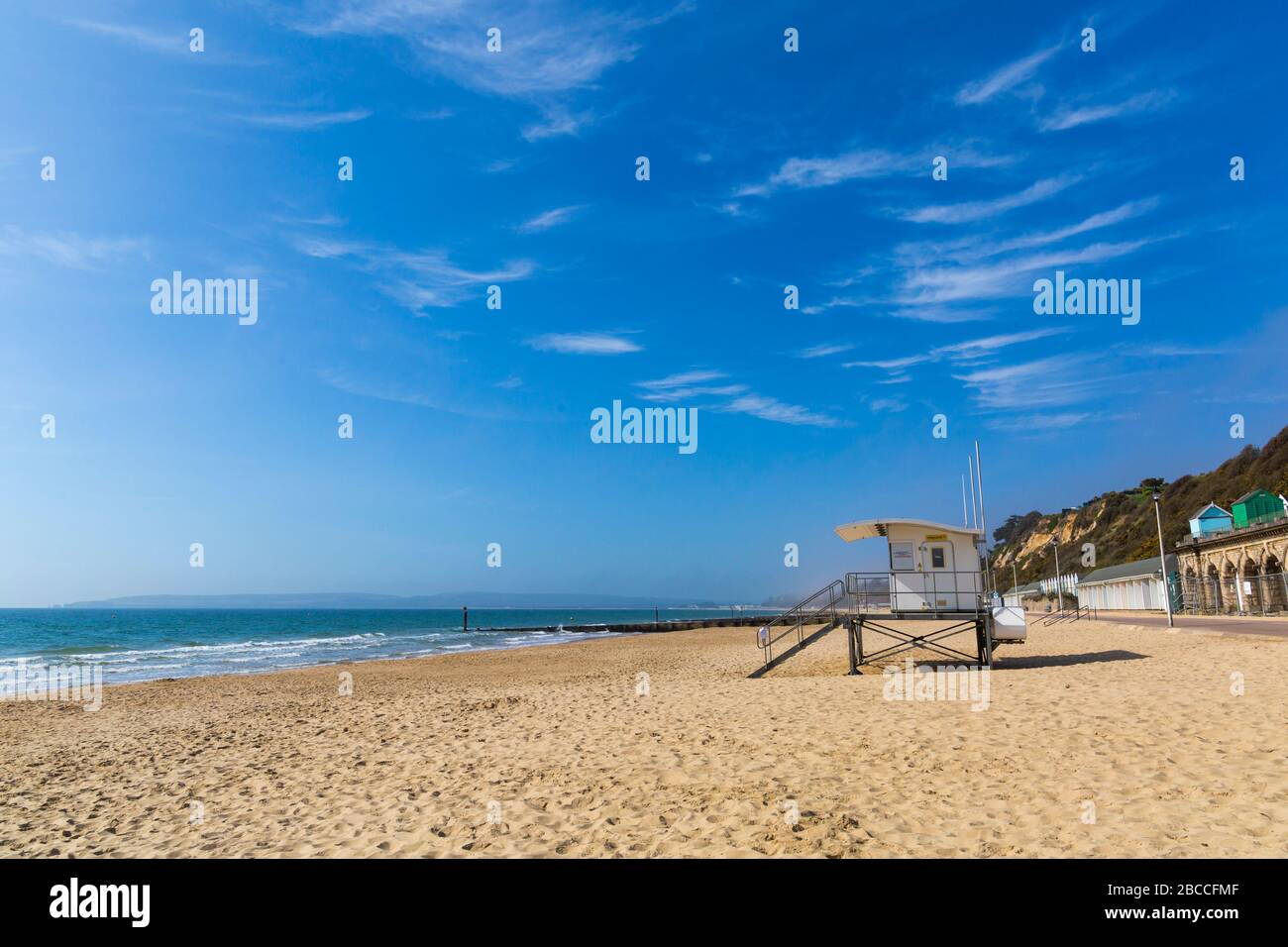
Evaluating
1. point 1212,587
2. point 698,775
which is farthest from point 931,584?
point 1212,587

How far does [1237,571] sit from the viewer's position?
40.3m

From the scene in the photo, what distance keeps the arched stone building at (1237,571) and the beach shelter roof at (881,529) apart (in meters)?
25.5

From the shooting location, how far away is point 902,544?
60.6 ft

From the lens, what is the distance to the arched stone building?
35906mm

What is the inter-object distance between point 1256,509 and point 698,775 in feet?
158

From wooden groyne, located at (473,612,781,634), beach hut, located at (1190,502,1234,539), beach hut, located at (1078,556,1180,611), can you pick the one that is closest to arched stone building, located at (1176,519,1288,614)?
beach hut, located at (1190,502,1234,539)

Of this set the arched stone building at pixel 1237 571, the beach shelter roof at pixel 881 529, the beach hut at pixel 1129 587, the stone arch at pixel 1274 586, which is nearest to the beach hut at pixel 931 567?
the beach shelter roof at pixel 881 529

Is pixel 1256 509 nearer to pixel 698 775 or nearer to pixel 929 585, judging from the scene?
pixel 929 585

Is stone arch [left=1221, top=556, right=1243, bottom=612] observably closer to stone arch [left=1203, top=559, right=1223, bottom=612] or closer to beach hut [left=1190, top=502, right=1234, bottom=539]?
stone arch [left=1203, top=559, right=1223, bottom=612]

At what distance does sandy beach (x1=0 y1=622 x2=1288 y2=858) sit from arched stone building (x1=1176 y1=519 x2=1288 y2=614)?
26.5m
